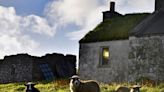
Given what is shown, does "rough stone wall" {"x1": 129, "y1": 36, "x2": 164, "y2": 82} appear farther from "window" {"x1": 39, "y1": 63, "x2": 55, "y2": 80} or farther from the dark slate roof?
"window" {"x1": 39, "y1": 63, "x2": 55, "y2": 80}

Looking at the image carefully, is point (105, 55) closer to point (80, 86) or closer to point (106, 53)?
point (106, 53)

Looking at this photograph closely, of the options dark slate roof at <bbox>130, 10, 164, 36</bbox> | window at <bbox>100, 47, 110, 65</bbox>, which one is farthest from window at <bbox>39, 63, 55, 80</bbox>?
dark slate roof at <bbox>130, 10, 164, 36</bbox>

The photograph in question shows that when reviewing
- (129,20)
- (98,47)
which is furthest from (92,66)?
(129,20)

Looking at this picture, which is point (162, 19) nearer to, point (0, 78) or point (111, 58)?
point (111, 58)

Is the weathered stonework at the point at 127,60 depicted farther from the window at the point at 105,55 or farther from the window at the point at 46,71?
the window at the point at 46,71

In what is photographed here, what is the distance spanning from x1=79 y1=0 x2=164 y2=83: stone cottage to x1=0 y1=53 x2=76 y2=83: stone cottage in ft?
20.9

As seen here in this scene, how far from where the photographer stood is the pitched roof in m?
40.1

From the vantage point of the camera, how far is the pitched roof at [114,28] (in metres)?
40.1

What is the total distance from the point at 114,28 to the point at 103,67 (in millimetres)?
3781

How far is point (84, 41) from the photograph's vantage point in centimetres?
4184

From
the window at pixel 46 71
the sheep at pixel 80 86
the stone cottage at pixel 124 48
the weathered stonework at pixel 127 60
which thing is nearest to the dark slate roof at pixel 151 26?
the stone cottage at pixel 124 48

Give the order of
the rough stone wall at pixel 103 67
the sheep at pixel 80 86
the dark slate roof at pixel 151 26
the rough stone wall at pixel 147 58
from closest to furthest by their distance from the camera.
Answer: the sheep at pixel 80 86 < the rough stone wall at pixel 147 58 < the dark slate roof at pixel 151 26 < the rough stone wall at pixel 103 67

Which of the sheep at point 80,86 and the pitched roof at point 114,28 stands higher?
the pitched roof at point 114,28

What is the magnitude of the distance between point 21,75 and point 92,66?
345 inches
